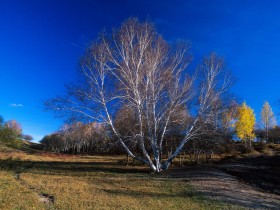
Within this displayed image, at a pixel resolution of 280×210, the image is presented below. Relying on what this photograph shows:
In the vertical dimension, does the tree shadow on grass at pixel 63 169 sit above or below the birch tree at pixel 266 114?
below

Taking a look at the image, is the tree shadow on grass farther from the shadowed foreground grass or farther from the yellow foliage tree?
the yellow foliage tree

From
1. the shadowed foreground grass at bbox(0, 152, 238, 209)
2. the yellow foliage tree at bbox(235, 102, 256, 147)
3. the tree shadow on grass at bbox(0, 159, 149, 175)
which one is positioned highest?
the yellow foliage tree at bbox(235, 102, 256, 147)

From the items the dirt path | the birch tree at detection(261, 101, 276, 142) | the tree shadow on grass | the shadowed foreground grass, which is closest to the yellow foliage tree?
the birch tree at detection(261, 101, 276, 142)

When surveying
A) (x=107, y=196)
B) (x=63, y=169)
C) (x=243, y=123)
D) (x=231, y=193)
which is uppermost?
(x=243, y=123)

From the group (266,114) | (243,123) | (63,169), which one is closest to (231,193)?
(63,169)

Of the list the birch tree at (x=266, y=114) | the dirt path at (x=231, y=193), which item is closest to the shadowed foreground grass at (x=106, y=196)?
the dirt path at (x=231, y=193)

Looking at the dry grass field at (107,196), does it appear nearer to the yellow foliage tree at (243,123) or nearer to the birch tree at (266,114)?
the yellow foliage tree at (243,123)

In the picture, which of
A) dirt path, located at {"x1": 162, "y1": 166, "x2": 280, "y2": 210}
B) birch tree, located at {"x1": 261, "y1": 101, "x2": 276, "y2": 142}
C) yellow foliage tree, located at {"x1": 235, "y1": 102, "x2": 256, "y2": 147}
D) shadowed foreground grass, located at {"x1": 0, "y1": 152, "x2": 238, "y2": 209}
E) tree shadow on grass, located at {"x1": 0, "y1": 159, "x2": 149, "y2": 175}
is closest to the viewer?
shadowed foreground grass, located at {"x1": 0, "y1": 152, "x2": 238, "y2": 209}

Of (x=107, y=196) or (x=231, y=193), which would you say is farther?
(x=231, y=193)

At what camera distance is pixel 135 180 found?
64.3ft

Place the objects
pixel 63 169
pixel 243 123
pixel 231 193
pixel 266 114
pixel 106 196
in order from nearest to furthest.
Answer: pixel 106 196, pixel 231 193, pixel 63 169, pixel 243 123, pixel 266 114

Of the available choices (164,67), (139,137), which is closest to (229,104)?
(164,67)

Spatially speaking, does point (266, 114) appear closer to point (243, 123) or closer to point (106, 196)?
point (243, 123)

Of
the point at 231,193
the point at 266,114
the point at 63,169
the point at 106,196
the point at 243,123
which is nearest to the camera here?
the point at 106,196
